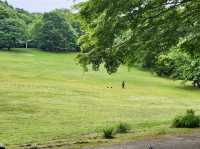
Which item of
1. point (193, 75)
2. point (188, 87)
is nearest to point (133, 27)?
point (193, 75)

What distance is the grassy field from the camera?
2708cm

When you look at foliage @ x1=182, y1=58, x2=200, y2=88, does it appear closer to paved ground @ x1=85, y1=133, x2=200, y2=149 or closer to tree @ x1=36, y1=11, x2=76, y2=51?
paved ground @ x1=85, y1=133, x2=200, y2=149

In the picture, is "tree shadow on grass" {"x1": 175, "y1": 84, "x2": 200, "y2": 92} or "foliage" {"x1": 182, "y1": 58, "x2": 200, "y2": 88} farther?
"tree shadow on grass" {"x1": 175, "y1": 84, "x2": 200, "y2": 92}

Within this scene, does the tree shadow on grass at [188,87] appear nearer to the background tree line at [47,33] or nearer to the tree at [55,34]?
the background tree line at [47,33]

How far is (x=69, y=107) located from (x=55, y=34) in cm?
8967

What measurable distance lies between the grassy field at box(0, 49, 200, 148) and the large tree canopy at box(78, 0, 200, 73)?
13.4 ft

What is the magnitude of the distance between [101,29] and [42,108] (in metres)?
27.2

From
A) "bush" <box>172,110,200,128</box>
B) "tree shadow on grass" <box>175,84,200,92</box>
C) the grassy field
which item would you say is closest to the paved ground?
the grassy field

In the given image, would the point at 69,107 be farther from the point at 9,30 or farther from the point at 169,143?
the point at 9,30

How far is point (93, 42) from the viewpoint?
63.0 ft

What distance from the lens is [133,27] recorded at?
18094 mm

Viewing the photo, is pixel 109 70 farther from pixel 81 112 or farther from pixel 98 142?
pixel 81 112

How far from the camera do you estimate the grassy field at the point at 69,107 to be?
27078mm

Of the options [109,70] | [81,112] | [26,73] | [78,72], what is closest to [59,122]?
[81,112]
